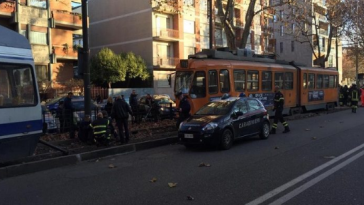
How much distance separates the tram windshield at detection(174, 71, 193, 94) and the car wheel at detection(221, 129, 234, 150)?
455 cm

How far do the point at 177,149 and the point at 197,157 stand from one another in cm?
158

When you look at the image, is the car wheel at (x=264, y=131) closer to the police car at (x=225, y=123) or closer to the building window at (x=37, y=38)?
the police car at (x=225, y=123)

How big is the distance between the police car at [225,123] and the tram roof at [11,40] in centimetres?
469

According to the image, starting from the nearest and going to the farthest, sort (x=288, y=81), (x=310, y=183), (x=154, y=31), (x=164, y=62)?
(x=310, y=183)
(x=288, y=81)
(x=154, y=31)
(x=164, y=62)

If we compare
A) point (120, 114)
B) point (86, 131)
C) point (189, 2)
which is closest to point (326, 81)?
point (120, 114)

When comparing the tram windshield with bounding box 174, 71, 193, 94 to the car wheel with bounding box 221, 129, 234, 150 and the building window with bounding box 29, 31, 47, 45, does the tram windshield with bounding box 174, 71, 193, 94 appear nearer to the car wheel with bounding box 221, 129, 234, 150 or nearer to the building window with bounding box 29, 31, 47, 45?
the car wheel with bounding box 221, 129, 234, 150

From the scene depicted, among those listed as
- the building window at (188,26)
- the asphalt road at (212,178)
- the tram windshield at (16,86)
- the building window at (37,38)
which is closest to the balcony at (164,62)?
the building window at (188,26)

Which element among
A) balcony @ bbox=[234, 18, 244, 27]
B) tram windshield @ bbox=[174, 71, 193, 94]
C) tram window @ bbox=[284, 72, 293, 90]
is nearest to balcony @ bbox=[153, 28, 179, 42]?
balcony @ bbox=[234, 18, 244, 27]

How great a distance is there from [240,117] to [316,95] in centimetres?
1382

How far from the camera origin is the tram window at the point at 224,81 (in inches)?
577

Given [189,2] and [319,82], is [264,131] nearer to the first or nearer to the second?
[319,82]

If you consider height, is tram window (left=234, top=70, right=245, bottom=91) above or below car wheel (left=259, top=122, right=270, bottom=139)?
above

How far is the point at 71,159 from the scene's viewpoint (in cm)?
895

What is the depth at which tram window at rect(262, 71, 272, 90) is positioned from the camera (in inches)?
680
